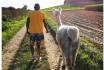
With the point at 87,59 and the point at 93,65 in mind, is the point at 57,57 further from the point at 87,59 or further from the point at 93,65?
the point at 93,65

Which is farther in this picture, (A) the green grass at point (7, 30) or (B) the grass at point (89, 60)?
(A) the green grass at point (7, 30)

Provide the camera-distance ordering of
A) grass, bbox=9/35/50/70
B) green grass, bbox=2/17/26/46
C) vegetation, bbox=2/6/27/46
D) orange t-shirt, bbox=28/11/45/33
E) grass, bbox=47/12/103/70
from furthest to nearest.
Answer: vegetation, bbox=2/6/27/46, green grass, bbox=2/17/26/46, orange t-shirt, bbox=28/11/45/33, grass, bbox=9/35/50/70, grass, bbox=47/12/103/70

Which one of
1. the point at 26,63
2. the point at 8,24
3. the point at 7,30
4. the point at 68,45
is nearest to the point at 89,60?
the point at 68,45

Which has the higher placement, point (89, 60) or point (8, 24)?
point (89, 60)

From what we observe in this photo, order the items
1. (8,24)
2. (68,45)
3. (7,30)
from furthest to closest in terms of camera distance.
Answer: (8,24)
(7,30)
(68,45)

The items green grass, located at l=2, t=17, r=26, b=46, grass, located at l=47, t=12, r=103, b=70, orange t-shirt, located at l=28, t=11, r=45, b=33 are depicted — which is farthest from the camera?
green grass, located at l=2, t=17, r=26, b=46

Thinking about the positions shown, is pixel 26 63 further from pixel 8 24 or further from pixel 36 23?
pixel 8 24

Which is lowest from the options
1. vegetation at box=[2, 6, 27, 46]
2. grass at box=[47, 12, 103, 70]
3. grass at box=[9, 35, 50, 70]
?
vegetation at box=[2, 6, 27, 46]

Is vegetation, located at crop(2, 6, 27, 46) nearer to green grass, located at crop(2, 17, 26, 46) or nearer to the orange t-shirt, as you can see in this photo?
green grass, located at crop(2, 17, 26, 46)

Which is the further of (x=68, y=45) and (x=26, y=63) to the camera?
(x=26, y=63)

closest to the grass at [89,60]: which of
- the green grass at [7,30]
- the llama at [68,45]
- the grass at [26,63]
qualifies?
the llama at [68,45]

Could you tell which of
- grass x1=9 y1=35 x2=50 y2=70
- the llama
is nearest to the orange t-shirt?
grass x1=9 y1=35 x2=50 y2=70

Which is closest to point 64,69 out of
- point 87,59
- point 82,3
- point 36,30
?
point 87,59

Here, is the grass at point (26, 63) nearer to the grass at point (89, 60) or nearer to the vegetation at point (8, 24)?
the grass at point (89, 60)
